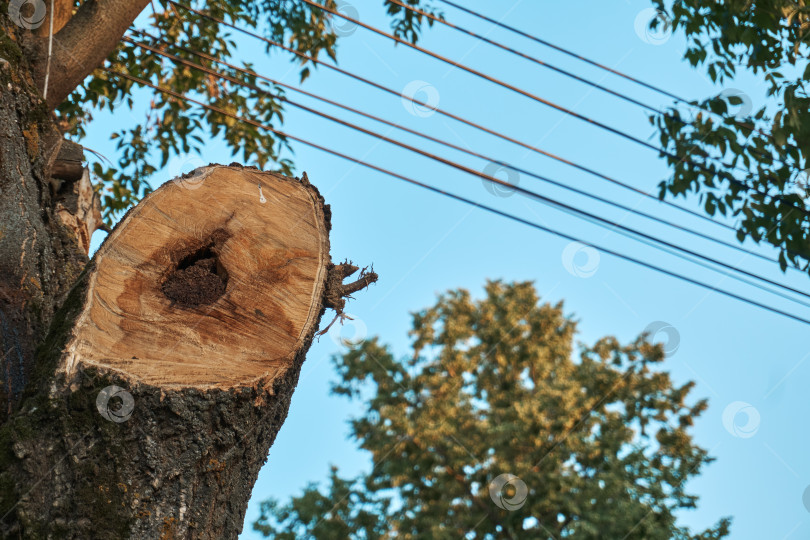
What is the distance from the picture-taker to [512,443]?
1134cm

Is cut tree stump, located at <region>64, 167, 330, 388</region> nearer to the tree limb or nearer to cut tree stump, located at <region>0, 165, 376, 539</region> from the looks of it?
cut tree stump, located at <region>0, 165, 376, 539</region>

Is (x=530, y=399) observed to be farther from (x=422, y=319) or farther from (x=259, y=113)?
(x=259, y=113)

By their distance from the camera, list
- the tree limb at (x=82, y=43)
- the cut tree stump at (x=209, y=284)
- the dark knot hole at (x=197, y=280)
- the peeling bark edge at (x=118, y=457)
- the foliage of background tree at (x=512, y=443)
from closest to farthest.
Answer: the peeling bark edge at (x=118, y=457), the cut tree stump at (x=209, y=284), the dark knot hole at (x=197, y=280), the tree limb at (x=82, y=43), the foliage of background tree at (x=512, y=443)

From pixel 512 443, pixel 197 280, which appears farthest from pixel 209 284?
pixel 512 443

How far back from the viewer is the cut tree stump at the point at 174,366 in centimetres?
161

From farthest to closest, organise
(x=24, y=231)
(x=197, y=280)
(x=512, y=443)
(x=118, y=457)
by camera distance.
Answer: (x=512, y=443) < (x=24, y=231) < (x=197, y=280) < (x=118, y=457)

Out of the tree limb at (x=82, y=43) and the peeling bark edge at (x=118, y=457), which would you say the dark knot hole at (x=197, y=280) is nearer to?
the peeling bark edge at (x=118, y=457)

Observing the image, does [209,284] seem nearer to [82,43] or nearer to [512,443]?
[82,43]

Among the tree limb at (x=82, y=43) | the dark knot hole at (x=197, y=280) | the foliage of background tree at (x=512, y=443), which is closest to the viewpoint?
the dark knot hole at (x=197, y=280)

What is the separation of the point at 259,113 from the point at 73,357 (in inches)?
147

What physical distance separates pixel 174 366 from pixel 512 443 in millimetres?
10209

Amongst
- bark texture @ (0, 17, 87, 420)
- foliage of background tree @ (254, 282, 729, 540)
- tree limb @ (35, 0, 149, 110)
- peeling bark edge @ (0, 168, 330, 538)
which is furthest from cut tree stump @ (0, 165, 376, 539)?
foliage of background tree @ (254, 282, 729, 540)

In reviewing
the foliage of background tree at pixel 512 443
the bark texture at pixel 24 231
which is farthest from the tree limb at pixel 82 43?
the foliage of background tree at pixel 512 443

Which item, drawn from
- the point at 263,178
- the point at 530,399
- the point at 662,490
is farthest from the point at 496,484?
the point at 263,178
